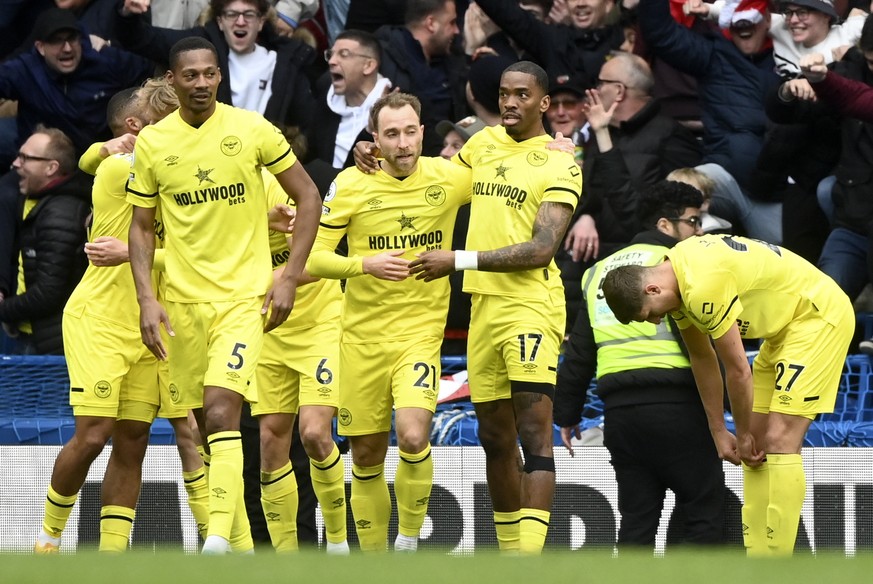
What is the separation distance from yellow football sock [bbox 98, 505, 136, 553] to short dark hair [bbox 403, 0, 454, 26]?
462cm

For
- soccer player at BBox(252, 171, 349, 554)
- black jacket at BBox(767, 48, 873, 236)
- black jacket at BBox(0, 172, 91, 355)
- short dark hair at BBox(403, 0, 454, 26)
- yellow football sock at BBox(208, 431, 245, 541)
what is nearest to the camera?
yellow football sock at BBox(208, 431, 245, 541)

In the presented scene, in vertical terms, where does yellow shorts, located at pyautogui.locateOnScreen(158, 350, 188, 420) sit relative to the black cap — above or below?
below

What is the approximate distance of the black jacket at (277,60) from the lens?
39.4 feet

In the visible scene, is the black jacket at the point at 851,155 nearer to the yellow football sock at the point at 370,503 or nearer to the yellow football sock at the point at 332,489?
the yellow football sock at the point at 370,503

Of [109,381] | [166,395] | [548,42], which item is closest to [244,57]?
[548,42]

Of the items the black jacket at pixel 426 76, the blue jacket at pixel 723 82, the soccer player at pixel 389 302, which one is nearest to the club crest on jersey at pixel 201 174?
the soccer player at pixel 389 302

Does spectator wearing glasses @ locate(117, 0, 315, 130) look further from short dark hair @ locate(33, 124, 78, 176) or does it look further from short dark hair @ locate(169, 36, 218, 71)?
short dark hair @ locate(169, 36, 218, 71)

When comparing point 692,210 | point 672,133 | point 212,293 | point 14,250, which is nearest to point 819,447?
point 692,210

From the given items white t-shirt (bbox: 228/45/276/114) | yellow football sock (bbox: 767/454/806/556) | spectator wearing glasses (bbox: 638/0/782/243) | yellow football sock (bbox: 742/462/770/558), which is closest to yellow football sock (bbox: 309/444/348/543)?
yellow football sock (bbox: 742/462/770/558)

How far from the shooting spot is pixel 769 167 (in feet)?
37.8

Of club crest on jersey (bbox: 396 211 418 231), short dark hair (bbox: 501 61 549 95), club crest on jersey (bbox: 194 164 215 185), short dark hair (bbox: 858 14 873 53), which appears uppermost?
short dark hair (bbox: 858 14 873 53)

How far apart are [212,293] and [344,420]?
52.8 inches

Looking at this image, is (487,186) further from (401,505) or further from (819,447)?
(819,447)

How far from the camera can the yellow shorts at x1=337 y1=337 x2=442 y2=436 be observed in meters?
8.95
